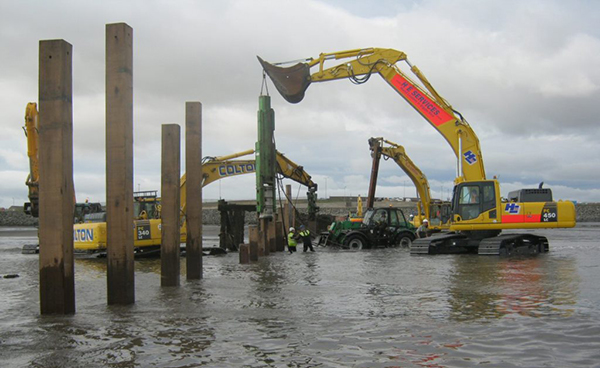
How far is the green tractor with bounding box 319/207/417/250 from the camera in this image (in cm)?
2448

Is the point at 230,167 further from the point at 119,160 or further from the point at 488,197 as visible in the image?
the point at 119,160

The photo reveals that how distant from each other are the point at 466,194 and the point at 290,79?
8492mm

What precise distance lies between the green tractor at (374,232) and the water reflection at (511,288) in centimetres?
793

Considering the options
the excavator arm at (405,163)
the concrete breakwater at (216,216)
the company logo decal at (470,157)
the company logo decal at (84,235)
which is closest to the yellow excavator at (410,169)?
the excavator arm at (405,163)

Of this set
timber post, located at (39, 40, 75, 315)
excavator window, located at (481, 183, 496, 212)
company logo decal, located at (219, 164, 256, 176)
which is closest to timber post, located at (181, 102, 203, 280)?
timber post, located at (39, 40, 75, 315)

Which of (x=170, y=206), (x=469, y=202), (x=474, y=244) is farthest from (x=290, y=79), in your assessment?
(x=170, y=206)

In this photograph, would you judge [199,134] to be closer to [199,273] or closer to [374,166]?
[199,273]

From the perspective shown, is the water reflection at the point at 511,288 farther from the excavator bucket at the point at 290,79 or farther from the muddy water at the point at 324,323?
the excavator bucket at the point at 290,79

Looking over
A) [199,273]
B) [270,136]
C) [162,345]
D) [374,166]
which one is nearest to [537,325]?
[162,345]

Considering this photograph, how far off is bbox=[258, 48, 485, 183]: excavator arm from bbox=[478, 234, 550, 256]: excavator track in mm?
2384

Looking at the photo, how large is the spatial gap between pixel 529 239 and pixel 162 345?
16.3 metres

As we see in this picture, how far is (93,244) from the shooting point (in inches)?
800

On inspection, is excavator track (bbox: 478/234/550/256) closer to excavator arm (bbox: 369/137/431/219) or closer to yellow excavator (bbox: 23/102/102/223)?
excavator arm (bbox: 369/137/431/219)

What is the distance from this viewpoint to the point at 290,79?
24328 millimetres
